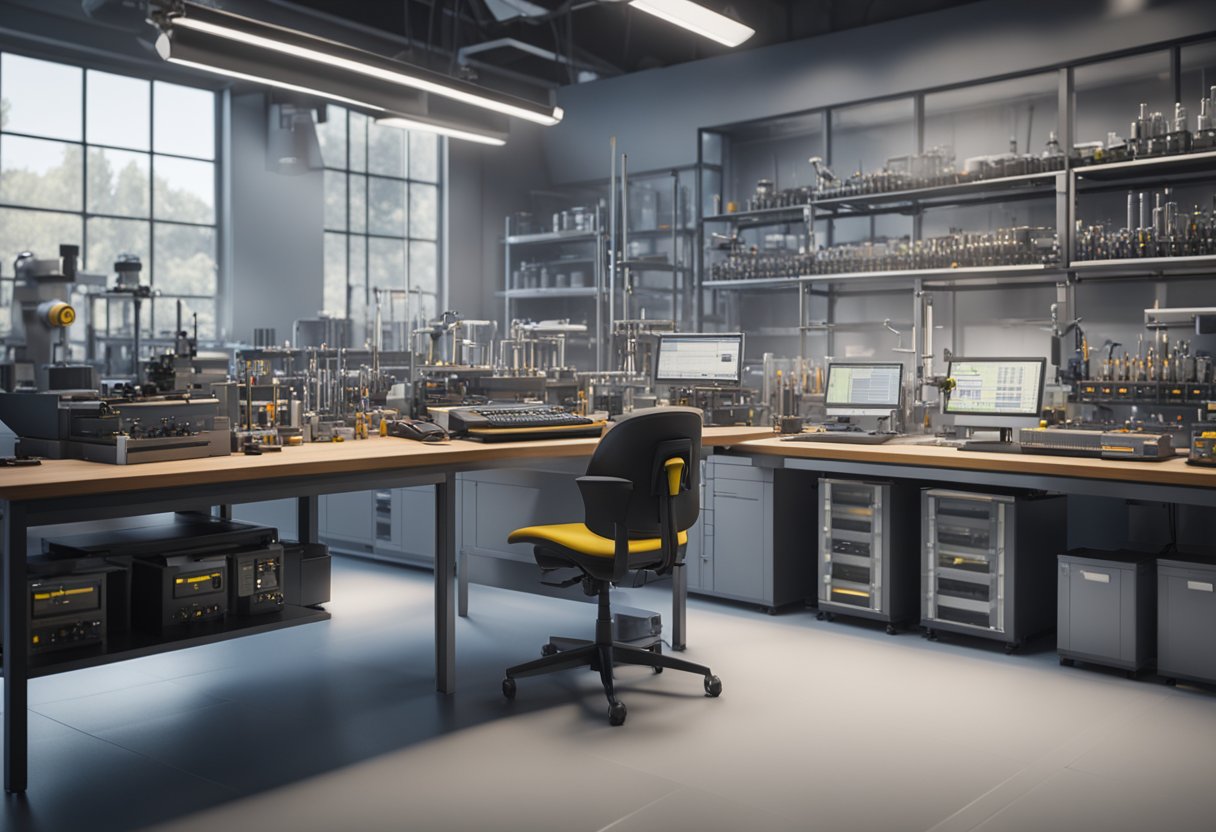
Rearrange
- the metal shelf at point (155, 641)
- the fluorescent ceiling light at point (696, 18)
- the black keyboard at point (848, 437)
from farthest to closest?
the black keyboard at point (848, 437), the fluorescent ceiling light at point (696, 18), the metal shelf at point (155, 641)

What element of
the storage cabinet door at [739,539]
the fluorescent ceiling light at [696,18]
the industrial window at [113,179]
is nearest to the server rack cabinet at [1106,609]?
the storage cabinet door at [739,539]

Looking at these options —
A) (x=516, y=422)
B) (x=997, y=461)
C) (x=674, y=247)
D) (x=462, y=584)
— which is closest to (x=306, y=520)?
(x=462, y=584)

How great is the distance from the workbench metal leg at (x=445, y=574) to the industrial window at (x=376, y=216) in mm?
6832

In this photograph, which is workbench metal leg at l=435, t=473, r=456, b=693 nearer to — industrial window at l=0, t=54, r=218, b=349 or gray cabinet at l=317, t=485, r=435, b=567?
gray cabinet at l=317, t=485, r=435, b=567

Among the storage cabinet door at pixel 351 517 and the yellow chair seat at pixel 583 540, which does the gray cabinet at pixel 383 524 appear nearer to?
the storage cabinet door at pixel 351 517

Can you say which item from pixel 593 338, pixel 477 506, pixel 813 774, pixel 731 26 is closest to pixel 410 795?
pixel 813 774

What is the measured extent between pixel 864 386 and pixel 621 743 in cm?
252

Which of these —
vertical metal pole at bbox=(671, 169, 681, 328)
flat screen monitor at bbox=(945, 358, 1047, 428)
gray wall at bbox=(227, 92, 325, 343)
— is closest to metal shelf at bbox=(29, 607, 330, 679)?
flat screen monitor at bbox=(945, 358, 1047, 428)

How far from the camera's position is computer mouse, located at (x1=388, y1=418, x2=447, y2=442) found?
4055 mm

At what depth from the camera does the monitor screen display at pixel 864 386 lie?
5.02 m

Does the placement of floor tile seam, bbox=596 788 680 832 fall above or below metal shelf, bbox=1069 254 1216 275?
below

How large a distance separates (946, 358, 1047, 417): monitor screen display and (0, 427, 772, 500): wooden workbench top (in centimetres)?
178

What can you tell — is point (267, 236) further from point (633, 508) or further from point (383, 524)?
point (633, 508)

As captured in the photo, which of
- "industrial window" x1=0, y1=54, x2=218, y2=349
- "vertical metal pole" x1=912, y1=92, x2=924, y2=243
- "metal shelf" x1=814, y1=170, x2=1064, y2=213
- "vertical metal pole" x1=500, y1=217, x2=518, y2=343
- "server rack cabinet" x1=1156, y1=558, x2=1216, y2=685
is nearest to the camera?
"server rack cabinet" x1=1156, y1=558, x2=1216, y2=685
